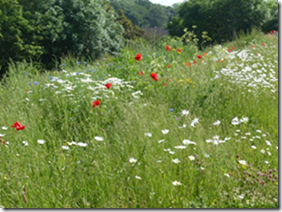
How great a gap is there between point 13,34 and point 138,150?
10.4 m

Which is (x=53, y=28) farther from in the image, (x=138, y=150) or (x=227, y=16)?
(x=227, y=16)

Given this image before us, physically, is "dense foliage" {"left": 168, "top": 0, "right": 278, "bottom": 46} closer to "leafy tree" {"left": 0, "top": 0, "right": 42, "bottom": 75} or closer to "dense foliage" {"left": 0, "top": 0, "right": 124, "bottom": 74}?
"dense foliage" {"left": 0, "top": 0, "right": 124, "bottom": 74}

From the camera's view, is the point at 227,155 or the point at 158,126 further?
the point at 158,126

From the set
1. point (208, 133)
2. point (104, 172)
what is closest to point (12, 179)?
point (104, 172)

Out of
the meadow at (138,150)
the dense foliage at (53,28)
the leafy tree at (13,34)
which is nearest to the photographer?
the meadow at (138,150)

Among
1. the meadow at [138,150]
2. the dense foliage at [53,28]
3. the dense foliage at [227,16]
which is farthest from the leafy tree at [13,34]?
the dense foliage at [227,16]

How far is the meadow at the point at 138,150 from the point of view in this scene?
2.34m

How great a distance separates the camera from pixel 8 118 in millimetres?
3459

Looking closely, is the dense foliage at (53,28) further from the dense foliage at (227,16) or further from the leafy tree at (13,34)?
the dense foliage at (227,16)

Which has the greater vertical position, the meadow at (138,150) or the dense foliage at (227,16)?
the dense foliage at (227,16)

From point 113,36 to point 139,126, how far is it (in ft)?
40.4

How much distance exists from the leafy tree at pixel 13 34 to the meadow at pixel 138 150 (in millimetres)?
7515

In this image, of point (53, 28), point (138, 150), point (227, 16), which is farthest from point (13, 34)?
point (227, 16)

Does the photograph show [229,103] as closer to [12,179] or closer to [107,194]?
[107,194]
